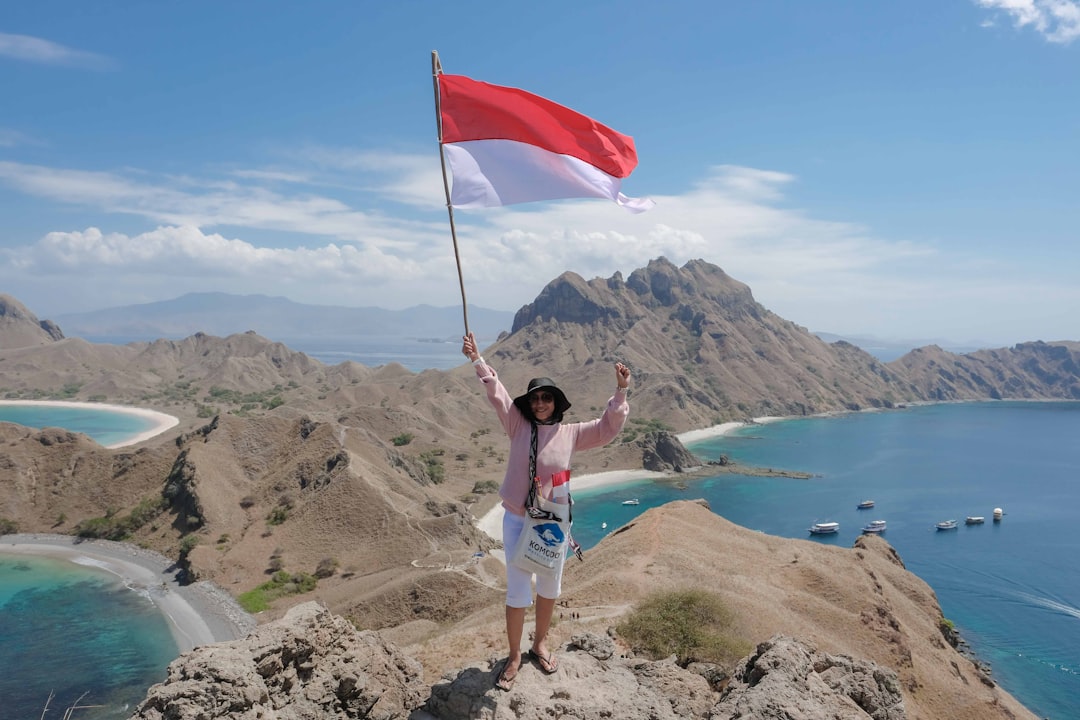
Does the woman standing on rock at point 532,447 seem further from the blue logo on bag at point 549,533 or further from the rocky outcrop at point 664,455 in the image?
the rocky outcrop at point 664,455

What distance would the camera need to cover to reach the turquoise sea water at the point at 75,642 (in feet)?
82.8

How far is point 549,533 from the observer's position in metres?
6.50

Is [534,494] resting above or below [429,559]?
above

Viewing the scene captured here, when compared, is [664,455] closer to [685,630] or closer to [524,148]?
[685,630]

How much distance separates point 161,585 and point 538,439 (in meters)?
37.5

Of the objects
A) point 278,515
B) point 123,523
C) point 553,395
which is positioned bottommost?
point 123,523

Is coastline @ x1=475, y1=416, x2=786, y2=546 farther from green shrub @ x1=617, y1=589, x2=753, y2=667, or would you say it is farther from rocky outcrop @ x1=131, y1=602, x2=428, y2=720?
rocky outcrop @ x1=131, y1=602, x2=428, y2=720

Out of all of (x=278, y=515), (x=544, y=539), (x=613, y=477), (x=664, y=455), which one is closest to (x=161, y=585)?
(x=278, y=515)

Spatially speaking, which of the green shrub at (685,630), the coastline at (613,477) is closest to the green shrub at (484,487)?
the coastline at (613,477)

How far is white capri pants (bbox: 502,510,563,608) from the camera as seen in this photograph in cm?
667

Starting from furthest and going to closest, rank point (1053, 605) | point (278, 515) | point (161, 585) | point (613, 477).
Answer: point (613, 477) < point (1053, 605) < point (278, 515) < point (161, 585)

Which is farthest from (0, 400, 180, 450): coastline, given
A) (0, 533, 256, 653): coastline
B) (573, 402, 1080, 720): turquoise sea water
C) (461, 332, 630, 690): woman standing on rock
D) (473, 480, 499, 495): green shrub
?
(461, 332, 630, 690): woman standing on rock

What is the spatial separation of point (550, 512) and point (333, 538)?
1376 inches

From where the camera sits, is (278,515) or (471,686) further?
(278,515)
